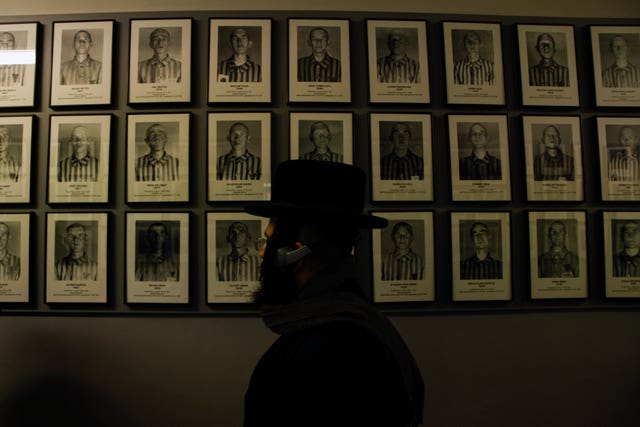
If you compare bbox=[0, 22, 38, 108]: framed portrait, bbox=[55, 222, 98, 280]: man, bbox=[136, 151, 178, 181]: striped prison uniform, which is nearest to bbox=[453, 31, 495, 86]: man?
bbox=[136, 151, 178, 181]: striped prison uniform

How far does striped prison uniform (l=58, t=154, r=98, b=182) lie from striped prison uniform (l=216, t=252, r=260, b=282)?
0.89 metres

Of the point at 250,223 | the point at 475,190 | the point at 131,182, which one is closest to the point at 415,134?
the point at 475,190

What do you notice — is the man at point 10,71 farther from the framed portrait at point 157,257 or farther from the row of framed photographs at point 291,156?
the framed portrait at point 157,257

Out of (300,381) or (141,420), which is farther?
(141,420)

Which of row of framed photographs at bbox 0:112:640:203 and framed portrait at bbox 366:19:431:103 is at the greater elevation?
framed portrait at bbox 366:19:431:103

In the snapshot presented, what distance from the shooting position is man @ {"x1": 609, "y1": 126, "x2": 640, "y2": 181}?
2326 millimetres

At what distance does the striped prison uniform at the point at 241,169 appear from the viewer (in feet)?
7.35

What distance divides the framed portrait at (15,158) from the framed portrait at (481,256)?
97.9 inches

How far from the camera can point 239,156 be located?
88.7 inches

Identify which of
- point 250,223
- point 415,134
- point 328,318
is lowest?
point 328,318

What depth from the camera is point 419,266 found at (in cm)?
224

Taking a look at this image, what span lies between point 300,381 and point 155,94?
6.36 feet

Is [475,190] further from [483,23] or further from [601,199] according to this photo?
[483,23]

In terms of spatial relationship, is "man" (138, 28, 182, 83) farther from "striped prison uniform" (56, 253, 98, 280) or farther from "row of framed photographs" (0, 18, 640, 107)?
"striped prison uniform" (56, 253, 98, 280)
